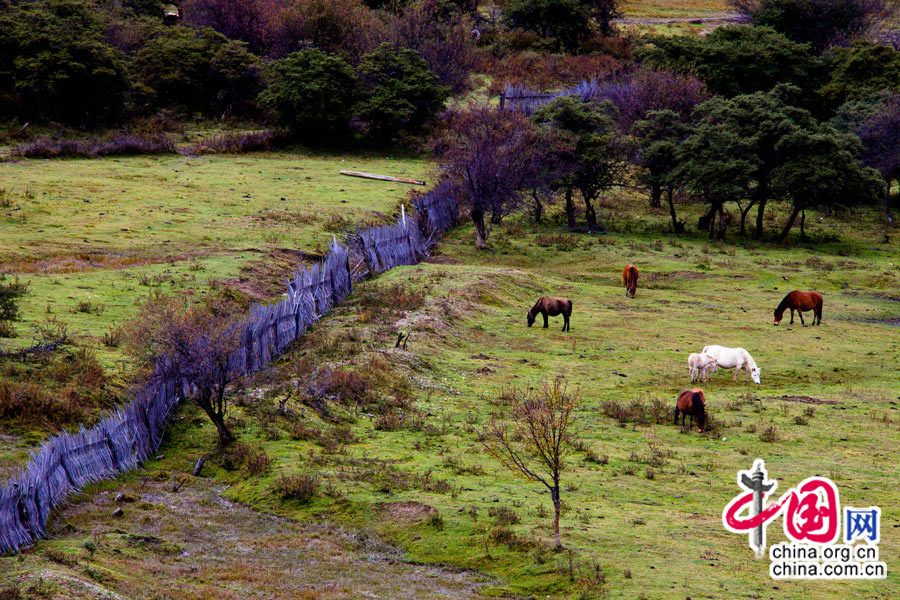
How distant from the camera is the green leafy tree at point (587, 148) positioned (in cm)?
5191

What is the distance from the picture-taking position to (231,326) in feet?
77.2

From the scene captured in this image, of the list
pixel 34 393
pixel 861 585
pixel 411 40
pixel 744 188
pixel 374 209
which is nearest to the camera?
pixel 861 585

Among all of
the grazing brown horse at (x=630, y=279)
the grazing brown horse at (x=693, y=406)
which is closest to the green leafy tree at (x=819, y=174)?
the grazing brown horse at (x=630, y=279)

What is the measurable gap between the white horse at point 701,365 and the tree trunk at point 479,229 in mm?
20455

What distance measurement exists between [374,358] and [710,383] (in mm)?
9097

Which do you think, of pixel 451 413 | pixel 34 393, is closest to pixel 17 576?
pixel 34 393

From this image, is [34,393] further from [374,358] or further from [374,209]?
[374,209]

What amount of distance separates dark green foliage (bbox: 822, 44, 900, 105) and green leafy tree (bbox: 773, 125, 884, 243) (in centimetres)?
1908

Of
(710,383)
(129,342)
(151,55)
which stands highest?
(151,55)

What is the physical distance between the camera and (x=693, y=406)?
77.7 ft

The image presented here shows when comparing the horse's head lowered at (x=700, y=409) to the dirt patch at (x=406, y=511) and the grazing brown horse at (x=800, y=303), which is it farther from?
the grazing brown horse at (x=800, y=303)

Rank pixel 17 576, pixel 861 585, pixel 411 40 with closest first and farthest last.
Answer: pixel 17 576
pixel 861 585
pixel 411 40

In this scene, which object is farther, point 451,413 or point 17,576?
point 451,413

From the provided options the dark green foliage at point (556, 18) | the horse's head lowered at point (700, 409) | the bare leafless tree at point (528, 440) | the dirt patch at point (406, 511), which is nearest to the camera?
the dirt patch at point (406, 511)
